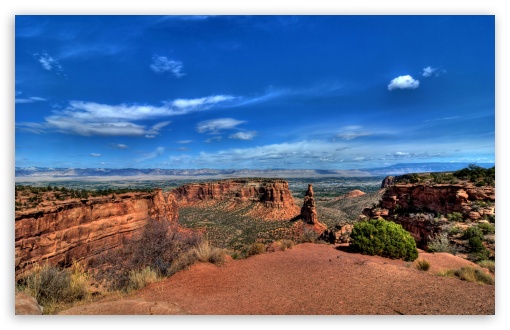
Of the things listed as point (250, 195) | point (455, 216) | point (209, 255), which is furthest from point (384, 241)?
point (250, 195)

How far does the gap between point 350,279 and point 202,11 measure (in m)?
7.31

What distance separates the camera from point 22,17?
699 centimetres

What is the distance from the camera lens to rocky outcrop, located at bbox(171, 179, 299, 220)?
49.8m

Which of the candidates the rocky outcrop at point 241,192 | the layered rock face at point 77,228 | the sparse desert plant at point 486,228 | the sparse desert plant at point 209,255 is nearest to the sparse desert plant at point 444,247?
the sparse desert plant at point 486,228

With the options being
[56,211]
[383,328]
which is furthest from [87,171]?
[383,328]

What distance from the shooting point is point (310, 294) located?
5629 millimetres

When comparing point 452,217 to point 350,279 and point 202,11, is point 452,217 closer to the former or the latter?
point 350,279

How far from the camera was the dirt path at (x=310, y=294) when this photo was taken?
521 cm

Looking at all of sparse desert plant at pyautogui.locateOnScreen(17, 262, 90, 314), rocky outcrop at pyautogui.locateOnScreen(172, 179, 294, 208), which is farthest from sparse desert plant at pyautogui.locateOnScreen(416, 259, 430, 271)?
rocky outcrop at pyautogui.locateOnScreen(172, 179, 294, 208)

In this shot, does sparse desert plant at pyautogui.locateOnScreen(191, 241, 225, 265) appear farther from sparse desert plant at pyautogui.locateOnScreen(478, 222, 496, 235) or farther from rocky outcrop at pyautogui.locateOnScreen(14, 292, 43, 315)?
sparse desert plant at pyautogui.locateOnScreen(478, 222, 496, 235)

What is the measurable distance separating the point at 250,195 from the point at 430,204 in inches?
1759

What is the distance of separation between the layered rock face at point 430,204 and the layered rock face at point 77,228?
14993 millimetres

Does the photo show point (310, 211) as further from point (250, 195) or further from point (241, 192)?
point (241, 192)

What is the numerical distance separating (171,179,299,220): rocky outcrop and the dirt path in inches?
1464
